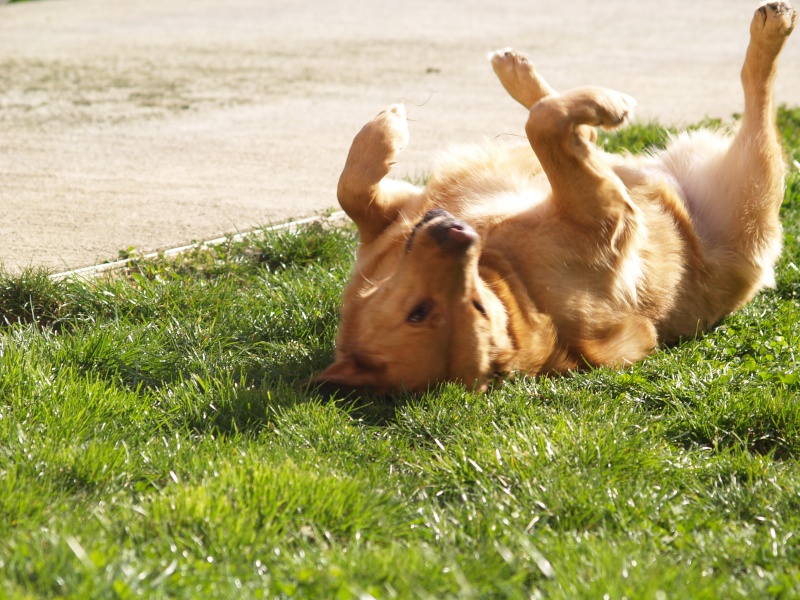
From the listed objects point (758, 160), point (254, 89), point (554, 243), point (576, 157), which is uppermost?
point (576, 157)

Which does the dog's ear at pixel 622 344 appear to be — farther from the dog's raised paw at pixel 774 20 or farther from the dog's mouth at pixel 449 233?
the dog's raised paw at pixel 774 20

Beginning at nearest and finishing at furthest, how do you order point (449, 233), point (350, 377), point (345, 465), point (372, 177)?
point (345, 465) → point (449, 233) → point (350, 377) → point (372, 177)

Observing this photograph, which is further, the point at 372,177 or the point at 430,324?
the point at 372,177

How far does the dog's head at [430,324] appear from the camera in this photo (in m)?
3.42

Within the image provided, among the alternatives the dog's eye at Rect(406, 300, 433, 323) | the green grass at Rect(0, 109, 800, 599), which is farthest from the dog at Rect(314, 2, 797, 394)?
the green grass at Rect(0, 109, 800, 599)

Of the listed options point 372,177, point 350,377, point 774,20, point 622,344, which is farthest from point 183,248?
point 774,20

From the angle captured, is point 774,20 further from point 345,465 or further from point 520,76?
point 345,465

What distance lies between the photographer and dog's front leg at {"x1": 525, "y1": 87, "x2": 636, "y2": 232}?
3832mm

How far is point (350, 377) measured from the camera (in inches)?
140

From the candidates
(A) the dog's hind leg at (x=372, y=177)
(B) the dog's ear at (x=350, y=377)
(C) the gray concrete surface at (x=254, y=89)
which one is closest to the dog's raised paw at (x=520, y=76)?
(A) the dog's hind leg at (x=372, y=177)

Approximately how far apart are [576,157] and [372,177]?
0.94m

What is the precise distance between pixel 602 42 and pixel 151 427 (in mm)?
8974

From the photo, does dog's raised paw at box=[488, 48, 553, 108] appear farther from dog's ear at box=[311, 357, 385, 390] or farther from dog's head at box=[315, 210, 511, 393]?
dog's ear at box=[311, 357, 385, 390]

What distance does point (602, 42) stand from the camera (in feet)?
36.2
